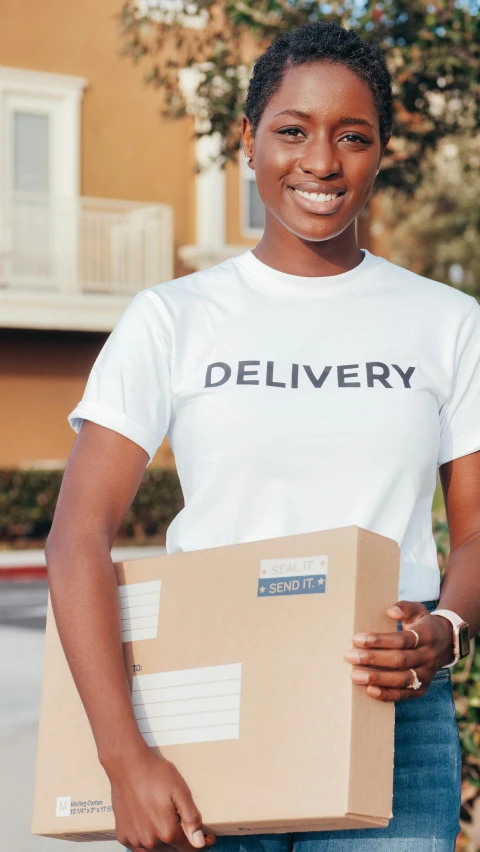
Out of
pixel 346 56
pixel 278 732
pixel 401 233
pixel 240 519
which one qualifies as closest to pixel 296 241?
pixel 346 56

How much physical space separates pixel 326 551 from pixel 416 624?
16 cm

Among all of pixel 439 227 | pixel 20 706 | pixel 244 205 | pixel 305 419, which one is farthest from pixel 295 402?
pixel 439 227

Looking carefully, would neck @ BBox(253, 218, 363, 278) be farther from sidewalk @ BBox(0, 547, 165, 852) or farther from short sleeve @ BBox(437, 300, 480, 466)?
sidewalk @ BBox(0, 547, 165, 852)

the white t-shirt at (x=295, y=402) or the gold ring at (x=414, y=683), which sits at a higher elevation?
the white t-shirt at (x=295, y=402)

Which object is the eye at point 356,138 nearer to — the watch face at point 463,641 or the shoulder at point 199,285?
the shoulder at point 199,285

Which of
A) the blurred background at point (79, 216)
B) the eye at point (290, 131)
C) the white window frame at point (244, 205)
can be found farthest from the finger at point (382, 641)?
the white window frame at point (244, 205)

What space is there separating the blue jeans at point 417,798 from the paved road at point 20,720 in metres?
2.73

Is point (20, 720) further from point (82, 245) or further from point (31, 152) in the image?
point (31, 152)

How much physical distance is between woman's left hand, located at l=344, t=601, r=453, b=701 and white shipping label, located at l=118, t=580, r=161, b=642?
0.33 meters

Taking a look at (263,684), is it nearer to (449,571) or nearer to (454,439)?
(449,571)

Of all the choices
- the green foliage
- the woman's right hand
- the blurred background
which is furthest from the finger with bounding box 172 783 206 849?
the green foliage

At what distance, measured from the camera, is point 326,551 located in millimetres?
1746

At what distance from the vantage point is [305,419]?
1938 mm

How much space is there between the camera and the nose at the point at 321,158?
2.03 m
